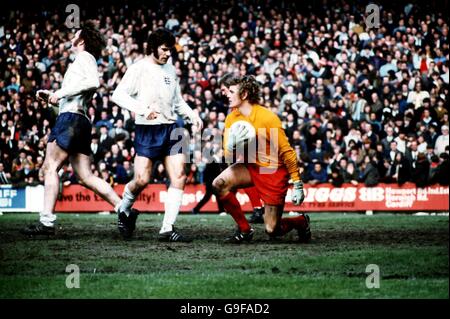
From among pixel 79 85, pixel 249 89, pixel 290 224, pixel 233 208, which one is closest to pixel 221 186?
pixel 233 208

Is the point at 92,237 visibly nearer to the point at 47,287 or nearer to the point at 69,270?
the point at 69,270

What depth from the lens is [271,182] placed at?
32.7ft

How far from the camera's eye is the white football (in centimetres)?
994

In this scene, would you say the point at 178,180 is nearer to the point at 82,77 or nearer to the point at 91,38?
the point at 82,77

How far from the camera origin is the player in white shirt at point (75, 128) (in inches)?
413

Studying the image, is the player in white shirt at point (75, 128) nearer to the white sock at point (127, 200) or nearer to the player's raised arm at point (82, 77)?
the player's raised arm at point (82, 77)

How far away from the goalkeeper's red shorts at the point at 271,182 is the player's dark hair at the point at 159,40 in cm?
195

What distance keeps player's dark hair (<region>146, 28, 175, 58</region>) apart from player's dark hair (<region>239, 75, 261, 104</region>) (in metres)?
1.07

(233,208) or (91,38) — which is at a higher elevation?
(91,38)

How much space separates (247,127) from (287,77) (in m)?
13.6
